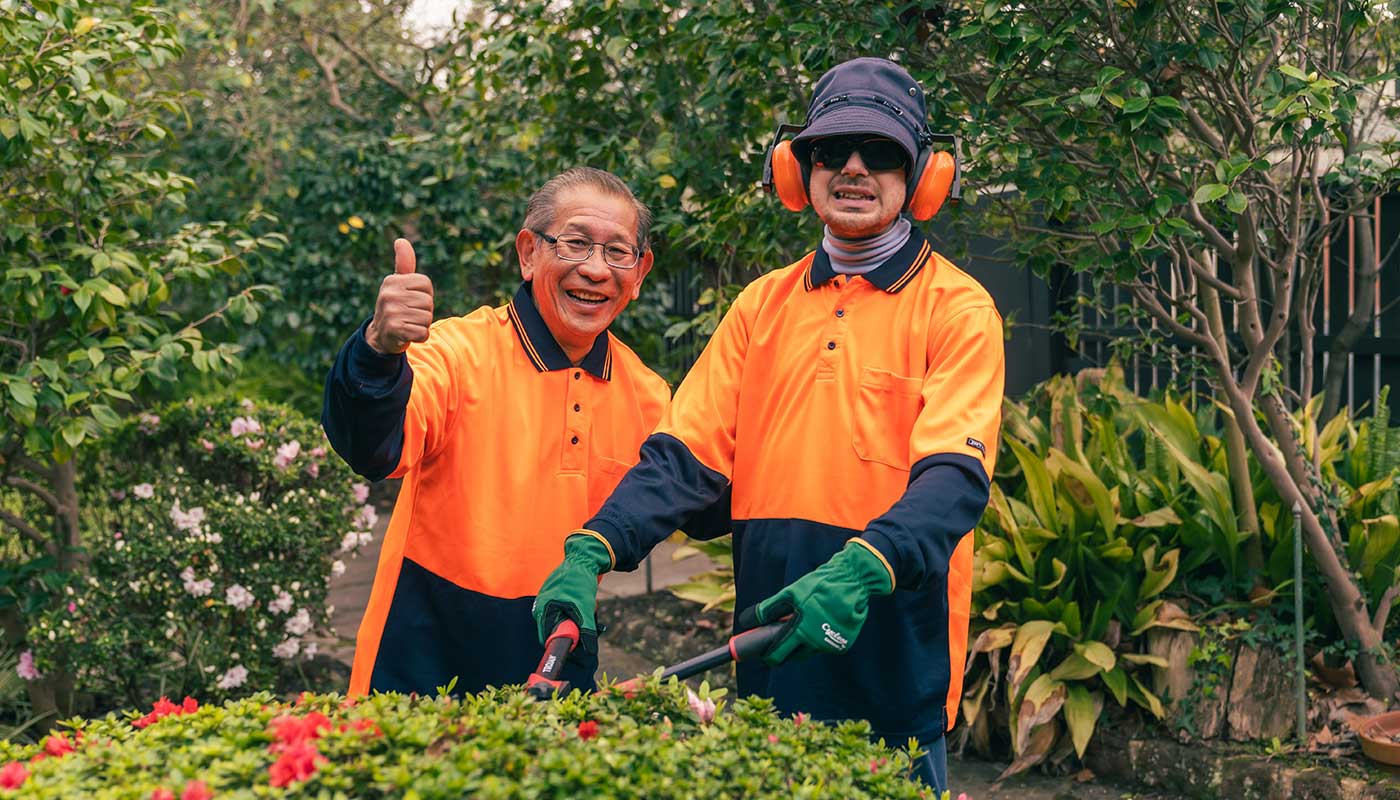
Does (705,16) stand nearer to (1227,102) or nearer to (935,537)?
(1227,102)

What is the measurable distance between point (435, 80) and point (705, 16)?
4.91m

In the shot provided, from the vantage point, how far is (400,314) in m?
2.53

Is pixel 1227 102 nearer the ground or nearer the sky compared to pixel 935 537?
nearer the sky

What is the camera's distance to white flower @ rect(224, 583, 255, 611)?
5.13m

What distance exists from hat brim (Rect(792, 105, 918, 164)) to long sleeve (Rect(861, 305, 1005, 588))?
0.38m

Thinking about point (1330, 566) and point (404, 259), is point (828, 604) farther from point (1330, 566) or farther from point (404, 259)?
point (1330, 566)

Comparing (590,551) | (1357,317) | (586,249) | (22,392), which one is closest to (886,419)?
(590,551)

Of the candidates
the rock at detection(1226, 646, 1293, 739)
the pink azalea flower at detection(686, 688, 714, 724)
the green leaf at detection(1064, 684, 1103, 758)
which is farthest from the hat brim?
the rock at detection(1226, 646, 1293, 739)

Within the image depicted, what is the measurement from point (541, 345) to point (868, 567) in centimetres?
103

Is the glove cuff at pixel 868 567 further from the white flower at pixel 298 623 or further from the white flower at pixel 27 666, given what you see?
the white flower at pixel 27 666

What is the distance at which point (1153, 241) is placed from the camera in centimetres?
398

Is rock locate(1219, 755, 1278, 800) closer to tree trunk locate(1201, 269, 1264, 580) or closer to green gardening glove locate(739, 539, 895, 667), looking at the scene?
tree trunk locate(1201, 269, 1264, 580)

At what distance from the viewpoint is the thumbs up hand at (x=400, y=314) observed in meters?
2.53

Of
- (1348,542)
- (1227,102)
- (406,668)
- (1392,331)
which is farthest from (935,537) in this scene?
(1392,331)
